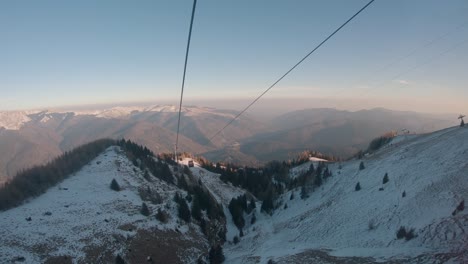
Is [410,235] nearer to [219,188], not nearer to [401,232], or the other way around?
[401,232]

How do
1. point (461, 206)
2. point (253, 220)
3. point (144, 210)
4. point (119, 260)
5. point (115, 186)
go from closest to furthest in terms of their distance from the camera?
point (461, 206), point (119, 260), point (144, 210), point (115, 186), point (253, 220)

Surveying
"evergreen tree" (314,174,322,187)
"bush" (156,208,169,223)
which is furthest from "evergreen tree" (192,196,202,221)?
"evergreen tree" (314,174,322,187)

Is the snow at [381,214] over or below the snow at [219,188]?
over

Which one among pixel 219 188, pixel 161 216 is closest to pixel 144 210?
pixel 161 216

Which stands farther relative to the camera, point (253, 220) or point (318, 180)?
point (318, 180)

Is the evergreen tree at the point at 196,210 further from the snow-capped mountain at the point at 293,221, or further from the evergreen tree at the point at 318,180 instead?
the evergreen tree at the point at 318,180

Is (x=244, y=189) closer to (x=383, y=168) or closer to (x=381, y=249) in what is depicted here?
(x=383, y=168)

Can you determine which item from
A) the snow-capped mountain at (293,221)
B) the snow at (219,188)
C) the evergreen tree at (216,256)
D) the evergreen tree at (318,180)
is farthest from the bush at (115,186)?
the evergreen tree at (318,180)
